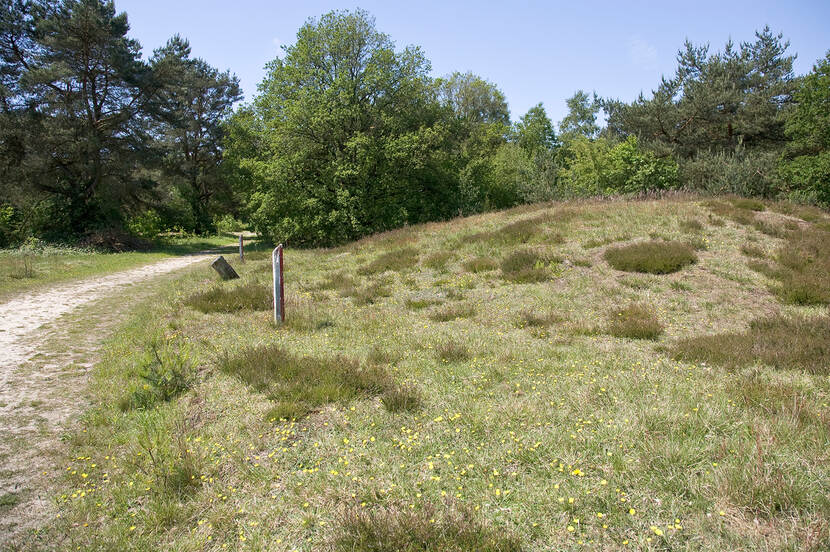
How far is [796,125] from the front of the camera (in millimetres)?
32938

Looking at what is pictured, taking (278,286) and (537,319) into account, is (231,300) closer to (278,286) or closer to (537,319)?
(278,286)

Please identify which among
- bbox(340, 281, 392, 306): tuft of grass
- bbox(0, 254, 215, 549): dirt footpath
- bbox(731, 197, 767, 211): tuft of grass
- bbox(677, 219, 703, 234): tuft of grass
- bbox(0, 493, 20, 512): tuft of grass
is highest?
bbox(731, 197, 767, 211): tuft of grass

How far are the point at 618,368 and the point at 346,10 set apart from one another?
3047 centimetres

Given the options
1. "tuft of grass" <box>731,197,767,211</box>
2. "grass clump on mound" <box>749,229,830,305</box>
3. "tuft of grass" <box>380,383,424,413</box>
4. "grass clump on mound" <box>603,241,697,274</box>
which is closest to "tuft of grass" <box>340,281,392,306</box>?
"tuft of grass" <box>380,383,424,413</box>

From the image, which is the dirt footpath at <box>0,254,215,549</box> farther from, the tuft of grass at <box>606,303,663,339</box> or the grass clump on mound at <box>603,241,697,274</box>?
the grass clump on mound at <box>603,241,697,274</box>

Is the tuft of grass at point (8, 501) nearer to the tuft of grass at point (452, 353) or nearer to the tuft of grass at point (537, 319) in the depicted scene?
the tuft of grass at point (452, 353)

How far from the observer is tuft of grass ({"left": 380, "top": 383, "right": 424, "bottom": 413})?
5.11 m

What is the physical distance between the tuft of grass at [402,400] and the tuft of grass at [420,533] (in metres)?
1.78

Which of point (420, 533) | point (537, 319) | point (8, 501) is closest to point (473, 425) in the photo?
point (420, 533)

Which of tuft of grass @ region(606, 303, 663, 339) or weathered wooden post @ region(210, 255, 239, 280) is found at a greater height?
weathered wooden post @ region(210, 255, 239, 280)

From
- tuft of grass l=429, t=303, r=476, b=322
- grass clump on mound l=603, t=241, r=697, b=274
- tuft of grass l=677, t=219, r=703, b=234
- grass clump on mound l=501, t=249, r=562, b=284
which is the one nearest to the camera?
tuft of grass l=429, t=303, r=476, b=322

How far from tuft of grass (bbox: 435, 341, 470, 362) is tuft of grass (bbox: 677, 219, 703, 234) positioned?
36.4 feet

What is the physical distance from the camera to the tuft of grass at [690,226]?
14227 mm

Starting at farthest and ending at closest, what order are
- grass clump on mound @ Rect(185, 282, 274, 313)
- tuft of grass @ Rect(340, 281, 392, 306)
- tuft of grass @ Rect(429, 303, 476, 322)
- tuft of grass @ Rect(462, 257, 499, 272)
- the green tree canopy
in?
the green tree canopy → tuft of grass @ Rect(462, 257, 499, 272) → tuft of grass @ Rect(340, 281, 392, 306) → grass clump on mound @ Rect(185, 282, 274, 313) → tuft of grass @ Rect(429, 303, 476, 322)
